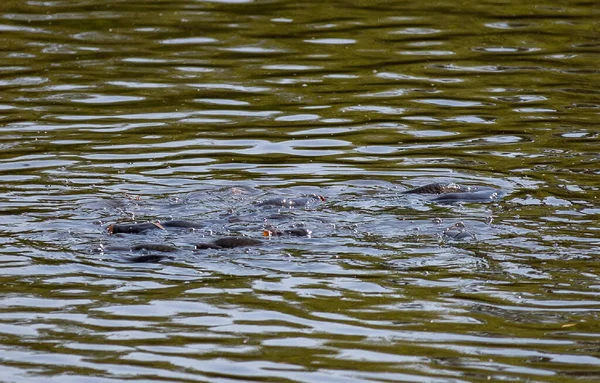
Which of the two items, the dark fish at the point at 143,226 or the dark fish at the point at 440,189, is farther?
the dark fish at the point at 440,189

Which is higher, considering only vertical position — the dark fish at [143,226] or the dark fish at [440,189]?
the dark fish at [143,226]

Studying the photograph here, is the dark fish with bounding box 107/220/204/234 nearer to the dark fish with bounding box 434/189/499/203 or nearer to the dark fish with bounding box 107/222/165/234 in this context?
the dark fish with bounding box 107/222/165/234

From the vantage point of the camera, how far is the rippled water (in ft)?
26.8

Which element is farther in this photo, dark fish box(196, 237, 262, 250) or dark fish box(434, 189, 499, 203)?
dark fish box(434, 189, 499, 203)

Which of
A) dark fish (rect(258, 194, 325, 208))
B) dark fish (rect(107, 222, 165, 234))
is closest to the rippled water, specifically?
dark fish (rect(107, 222, 165, 234))

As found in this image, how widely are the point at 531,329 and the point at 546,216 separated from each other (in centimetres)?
245

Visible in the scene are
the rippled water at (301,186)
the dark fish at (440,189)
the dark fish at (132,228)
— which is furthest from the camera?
the dark fish at (440,189)

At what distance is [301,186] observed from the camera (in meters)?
11.9

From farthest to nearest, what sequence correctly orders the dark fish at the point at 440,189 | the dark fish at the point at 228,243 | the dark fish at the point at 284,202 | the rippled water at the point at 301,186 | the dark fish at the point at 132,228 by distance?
the dark fish at the point at 440,189, the dark fish at the point at 284,202, the dark fish at the point at 132,228, the dark fish at the point at 228,243, the rippled water at the point at 301,186

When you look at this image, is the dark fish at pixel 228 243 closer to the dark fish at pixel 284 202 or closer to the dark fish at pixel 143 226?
the dark fish at pixel 143 226

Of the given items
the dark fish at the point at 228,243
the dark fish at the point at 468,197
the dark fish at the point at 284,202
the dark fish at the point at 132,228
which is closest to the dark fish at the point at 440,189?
the dark fish at the point at 468,197

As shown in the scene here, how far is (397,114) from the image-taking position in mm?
14664

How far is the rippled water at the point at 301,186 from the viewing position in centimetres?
818

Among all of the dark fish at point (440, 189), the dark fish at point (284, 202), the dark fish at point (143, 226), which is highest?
the dark fish at point (143, 226)
